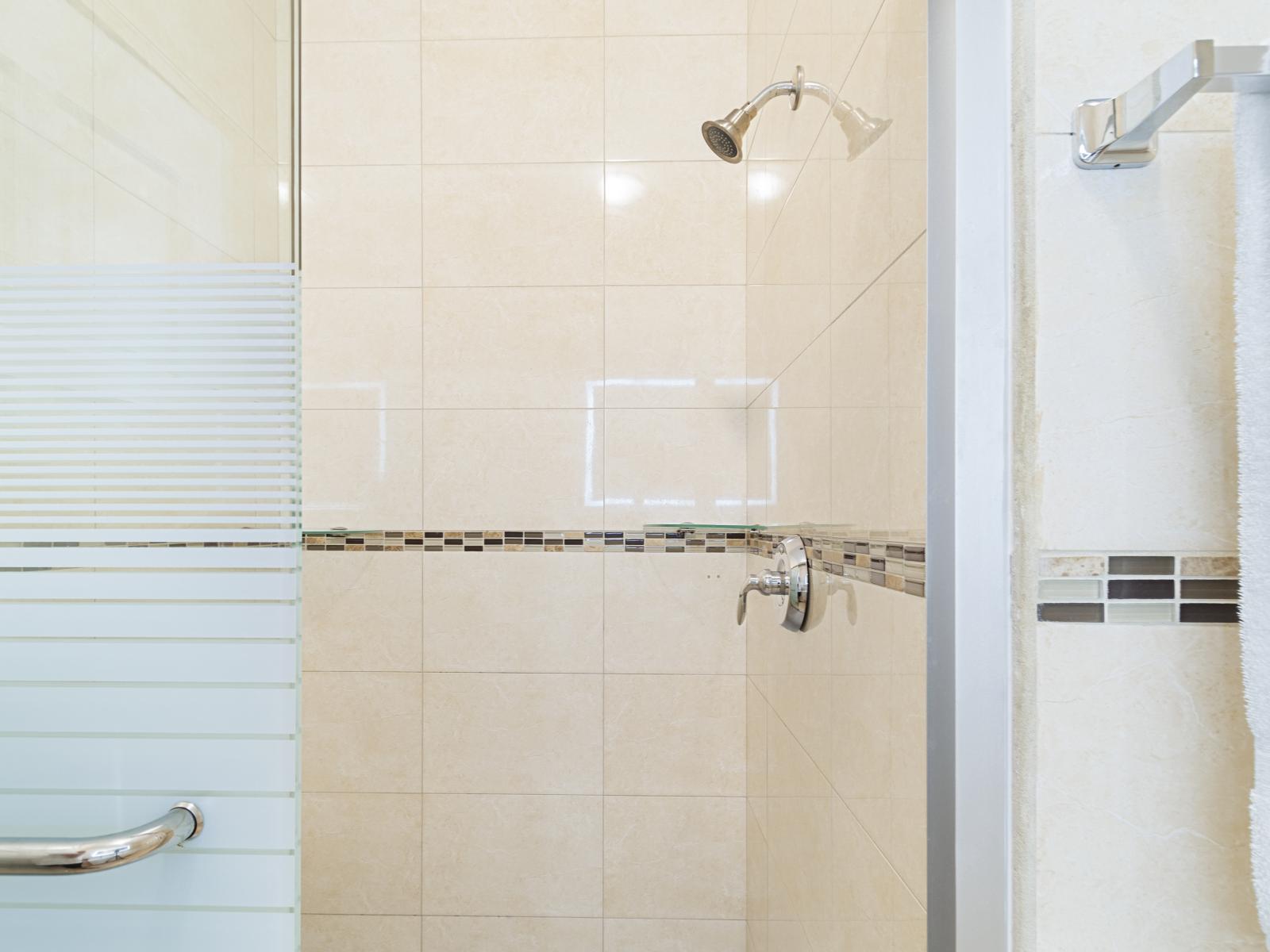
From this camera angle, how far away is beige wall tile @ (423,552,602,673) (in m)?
2.06

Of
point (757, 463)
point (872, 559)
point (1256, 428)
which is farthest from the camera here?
point (757, 463)

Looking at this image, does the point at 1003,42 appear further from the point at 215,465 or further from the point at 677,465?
the point at 677,465

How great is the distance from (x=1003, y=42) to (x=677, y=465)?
4.86 feet

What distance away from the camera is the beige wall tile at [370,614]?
6.79 feet

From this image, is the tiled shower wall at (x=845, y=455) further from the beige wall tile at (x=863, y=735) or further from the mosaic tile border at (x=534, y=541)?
the mosaic tile border at (x=534, y=541)

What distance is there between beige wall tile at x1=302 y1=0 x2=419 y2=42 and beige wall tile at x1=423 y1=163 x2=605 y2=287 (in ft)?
1.15

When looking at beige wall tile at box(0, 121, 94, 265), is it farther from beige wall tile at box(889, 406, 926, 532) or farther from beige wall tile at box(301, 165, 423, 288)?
beige wall tile at box(301, 165, 423, 288)

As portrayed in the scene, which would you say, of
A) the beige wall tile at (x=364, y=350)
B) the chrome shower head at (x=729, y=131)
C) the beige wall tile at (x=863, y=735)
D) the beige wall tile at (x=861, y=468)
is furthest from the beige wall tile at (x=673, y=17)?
the beige wall tile at (x=863, y=735)

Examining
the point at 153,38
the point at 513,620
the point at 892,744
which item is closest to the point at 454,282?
the point at 513,620

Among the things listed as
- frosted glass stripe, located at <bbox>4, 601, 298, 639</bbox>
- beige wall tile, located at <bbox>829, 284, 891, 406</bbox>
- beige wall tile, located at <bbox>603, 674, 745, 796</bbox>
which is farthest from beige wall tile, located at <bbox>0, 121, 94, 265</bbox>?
beige wall tile, located at <bbox>603, 674, 745, 796</bbox>

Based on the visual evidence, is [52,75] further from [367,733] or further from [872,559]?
[367,733]

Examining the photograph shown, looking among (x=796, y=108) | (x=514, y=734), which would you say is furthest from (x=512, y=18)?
(x=514, y=734)

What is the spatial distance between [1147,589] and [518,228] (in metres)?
1.76

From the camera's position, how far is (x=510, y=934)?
2043 millimetres
